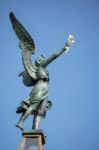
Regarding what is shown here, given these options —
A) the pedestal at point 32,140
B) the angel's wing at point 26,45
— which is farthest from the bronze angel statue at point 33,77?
the pedestal at point 32,140

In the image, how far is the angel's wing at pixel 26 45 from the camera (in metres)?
20.8

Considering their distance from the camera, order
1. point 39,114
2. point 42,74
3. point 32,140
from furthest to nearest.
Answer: point 42,74, point 39,114, point 32,140

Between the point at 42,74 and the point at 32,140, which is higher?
the point at 42,74

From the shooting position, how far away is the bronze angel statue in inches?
782

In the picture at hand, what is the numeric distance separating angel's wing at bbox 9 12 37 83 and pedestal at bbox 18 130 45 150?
8.75ft

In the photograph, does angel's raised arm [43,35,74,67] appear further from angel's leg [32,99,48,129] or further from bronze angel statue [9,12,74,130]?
angel's leg [32,99,48,129]

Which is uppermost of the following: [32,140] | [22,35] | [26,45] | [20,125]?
[22,35]

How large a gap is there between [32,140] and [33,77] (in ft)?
9.44

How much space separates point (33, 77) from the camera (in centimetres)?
2077

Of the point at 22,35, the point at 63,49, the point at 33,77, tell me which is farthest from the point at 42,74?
the point at 22,35

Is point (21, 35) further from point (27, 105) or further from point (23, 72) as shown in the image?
point (27, 105)

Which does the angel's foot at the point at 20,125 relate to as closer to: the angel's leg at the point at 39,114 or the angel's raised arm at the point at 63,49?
the angel's leg at the point at 39,114

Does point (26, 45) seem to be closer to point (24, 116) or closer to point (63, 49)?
point (63, 49)

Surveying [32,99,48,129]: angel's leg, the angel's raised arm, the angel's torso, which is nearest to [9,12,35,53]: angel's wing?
the angel's torso
